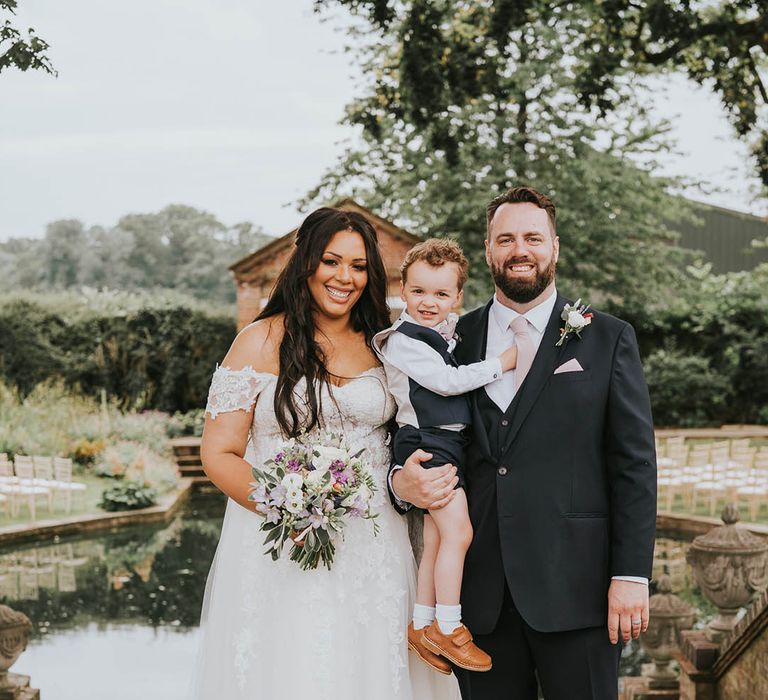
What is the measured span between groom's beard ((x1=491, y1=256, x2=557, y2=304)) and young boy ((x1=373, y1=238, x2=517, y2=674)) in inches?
6.1

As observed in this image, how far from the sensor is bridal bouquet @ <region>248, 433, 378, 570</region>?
2559 mm

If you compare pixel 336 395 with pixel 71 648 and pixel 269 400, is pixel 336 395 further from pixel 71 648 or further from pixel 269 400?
pixel 71 648

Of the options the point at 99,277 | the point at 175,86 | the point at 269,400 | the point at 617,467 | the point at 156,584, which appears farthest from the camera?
the point at 99,277

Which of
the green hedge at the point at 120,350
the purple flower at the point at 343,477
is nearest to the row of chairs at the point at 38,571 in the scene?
the purple flower at the point at 343,477

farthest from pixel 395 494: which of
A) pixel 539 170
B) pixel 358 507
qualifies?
pixel 539 170

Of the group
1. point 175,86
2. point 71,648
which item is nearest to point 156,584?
point 71,648

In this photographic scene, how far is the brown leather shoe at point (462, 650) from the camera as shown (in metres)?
2.60

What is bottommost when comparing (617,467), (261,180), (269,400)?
(617,467)

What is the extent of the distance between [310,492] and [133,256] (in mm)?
41937

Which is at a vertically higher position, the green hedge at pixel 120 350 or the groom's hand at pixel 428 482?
the green hedge at pixel 120 350

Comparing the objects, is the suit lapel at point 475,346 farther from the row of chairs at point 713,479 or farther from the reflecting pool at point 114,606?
the row of chairs at point 713,479

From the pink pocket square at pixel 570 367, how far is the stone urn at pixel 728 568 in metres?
2.79

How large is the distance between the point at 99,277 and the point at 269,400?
134ft

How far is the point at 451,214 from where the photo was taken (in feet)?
50.7
